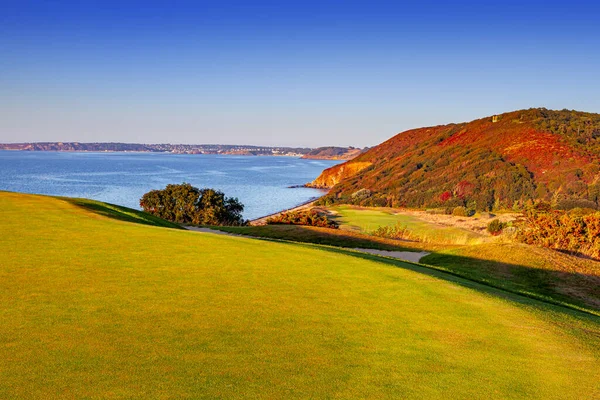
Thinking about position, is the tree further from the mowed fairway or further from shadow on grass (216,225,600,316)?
the mowed fairway

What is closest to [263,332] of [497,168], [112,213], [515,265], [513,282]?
[513,282]

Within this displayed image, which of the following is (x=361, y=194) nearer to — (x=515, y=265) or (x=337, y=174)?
(x=337, y=174)

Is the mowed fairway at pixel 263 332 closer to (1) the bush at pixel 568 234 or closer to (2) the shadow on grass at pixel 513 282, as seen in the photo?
(2) the shadow on grass at pixel 513 282

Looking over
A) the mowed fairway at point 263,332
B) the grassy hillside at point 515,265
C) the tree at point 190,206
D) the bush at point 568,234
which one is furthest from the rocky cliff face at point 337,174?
the mowed fairway at point 263,332

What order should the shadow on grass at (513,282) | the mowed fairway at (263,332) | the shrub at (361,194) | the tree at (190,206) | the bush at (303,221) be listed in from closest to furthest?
the mowed fairway at (263,332) < the shadow on grass at (513,282) < the bush at (303,221) < the tree at (190,206) < the shrub at (361,194)

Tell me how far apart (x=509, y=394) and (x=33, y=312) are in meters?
5.99

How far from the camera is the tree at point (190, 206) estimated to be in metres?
40.8

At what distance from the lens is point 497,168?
236 ft

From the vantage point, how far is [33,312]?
6.63 meters

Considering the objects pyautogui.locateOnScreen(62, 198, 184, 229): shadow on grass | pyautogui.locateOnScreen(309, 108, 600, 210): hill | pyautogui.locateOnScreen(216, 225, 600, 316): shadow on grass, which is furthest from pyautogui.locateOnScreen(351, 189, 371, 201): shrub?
pyautogui.locateOnScreen(62, 198, 184, 229): shadow on grass

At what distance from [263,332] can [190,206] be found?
36907mm

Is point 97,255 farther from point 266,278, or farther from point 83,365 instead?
point 83,365

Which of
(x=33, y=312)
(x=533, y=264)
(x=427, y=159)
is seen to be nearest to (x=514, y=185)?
(x=427, y=159)

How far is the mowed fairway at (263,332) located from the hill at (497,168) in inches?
1822
